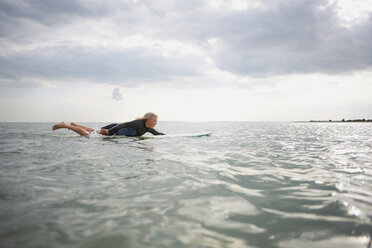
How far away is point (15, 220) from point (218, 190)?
2.35 m

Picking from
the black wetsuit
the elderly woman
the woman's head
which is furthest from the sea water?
the black wetsuit

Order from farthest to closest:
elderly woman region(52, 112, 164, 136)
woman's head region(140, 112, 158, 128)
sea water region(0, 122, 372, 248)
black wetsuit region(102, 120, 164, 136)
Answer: black wetsuit region(102, 120, 164, 136), elderly woman region(52, 112, 164, 136), woman's head region(140, 112, 158, 128), sea water region(0, 122, 372, 248)

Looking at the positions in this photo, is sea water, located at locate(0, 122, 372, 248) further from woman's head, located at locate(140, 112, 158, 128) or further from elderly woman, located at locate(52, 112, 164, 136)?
elderly woman, located at locate(52, 112, 164, 136)

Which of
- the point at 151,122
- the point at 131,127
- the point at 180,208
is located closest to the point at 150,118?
the point at 151,122

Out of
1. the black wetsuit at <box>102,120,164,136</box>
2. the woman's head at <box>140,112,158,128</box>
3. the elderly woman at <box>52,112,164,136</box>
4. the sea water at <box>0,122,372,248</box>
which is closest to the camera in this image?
the sea water at <box>0,122,372,248</box>

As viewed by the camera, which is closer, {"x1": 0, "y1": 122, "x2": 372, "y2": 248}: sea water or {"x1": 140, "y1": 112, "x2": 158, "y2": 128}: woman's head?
{"x1": 0, "y1": 122, "x2": 372, "y2": 248}: sea water

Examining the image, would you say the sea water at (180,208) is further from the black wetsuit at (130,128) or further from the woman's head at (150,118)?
the black wetsuit at (130,128)

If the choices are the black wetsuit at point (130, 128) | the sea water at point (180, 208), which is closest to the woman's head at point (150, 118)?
the black wetsuit at point (130, 128)

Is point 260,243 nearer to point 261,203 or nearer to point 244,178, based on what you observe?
point 261,203

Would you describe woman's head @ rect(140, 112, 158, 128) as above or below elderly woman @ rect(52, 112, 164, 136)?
above

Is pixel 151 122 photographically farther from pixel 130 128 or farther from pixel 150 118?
pixel 130 128

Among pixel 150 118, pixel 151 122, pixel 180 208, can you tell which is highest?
pixel 150 118

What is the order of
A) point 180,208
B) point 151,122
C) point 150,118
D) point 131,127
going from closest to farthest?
point 180,208, point 150,118, point 151,122, point 131,127

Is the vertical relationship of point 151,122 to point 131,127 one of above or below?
above
